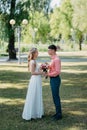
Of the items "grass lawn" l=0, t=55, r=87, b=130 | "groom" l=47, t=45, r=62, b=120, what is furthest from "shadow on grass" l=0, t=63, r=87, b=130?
"groom" l=47, t=45, r=62, b=120

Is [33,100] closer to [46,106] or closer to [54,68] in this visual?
[54,68]

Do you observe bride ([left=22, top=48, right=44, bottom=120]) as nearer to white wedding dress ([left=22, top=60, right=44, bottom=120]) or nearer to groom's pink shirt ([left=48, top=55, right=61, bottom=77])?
white wedding dress ([left=22, top=60, right=44, bottom=120])

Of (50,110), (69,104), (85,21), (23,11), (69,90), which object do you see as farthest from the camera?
(85,21)

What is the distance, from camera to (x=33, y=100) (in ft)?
33.2

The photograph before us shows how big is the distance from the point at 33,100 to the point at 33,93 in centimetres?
17

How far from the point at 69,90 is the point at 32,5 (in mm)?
21954

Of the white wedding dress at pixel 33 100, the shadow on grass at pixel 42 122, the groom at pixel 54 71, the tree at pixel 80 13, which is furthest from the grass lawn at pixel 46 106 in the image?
the tree at pixel 80 13

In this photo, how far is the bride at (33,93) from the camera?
33.1 feet

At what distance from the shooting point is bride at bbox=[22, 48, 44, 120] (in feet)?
33.1

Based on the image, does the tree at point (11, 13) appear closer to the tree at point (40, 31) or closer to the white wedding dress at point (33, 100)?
the white wedding dress at point (33, 100)

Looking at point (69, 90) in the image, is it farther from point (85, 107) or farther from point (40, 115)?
point (40, 115)

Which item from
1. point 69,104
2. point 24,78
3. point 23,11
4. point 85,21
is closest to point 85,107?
point 69,104

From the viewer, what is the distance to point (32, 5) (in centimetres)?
3697

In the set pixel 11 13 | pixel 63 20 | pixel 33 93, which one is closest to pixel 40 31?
pixel 63 20
